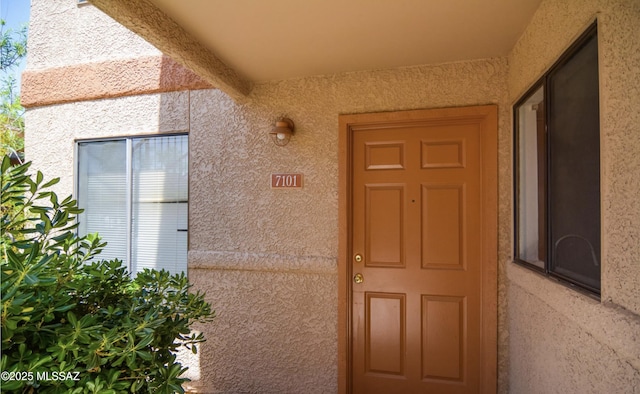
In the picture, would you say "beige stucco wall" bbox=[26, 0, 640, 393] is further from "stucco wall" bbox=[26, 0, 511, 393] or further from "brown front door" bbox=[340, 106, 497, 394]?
"brown front door" bbox=[340, 106, 497, 394]

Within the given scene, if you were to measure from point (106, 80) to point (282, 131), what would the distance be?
90.2 inches

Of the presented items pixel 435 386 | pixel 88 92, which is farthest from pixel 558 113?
pixel 88 92

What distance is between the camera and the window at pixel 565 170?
1445 mm

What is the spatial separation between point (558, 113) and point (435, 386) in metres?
2.40

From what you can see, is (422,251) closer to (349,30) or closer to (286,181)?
(286,181)

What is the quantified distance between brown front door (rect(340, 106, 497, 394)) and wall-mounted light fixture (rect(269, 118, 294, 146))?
0.51m

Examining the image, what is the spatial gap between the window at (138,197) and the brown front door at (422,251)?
6.21 ft

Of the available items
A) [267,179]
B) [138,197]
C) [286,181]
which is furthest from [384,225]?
[138,197]

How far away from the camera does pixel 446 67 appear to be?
9.00ft

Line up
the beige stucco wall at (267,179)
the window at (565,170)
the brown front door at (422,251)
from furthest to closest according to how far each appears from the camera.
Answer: the brown front door at (422,251), the beige stucco wall at (267,179), the window at (565,170)

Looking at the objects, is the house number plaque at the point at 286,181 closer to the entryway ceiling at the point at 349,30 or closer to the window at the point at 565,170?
the entryway ceiling at the point at 349,30

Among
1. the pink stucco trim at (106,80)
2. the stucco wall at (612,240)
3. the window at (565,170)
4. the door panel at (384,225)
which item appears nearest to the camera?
the stucco wall at (612,240)

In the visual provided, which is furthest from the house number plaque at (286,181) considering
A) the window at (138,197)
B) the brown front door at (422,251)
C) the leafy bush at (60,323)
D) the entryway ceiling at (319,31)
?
the leafy bush at (60,323)

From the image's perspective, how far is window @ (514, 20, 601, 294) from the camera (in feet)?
4.74
